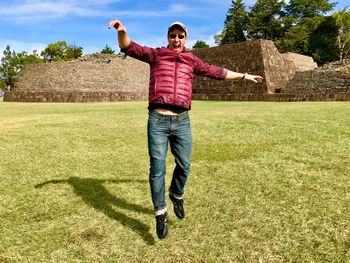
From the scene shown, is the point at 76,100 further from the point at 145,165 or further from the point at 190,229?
the point at 190,229

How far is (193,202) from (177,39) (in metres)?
1.98

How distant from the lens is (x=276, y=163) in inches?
216

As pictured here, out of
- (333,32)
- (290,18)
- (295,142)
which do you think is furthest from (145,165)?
(333,32)

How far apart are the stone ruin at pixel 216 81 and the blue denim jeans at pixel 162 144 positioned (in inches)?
Result: 713

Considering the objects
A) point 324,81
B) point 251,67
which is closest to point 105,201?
point 324,81

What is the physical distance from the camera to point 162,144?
3096 mm

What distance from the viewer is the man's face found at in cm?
323

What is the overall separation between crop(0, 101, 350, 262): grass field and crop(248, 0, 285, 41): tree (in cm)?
4414

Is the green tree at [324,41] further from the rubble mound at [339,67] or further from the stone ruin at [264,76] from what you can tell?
the rubble mound at [339,67]

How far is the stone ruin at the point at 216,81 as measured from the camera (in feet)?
80.1

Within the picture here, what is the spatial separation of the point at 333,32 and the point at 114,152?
166 ft

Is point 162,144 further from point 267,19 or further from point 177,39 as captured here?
point 267,19

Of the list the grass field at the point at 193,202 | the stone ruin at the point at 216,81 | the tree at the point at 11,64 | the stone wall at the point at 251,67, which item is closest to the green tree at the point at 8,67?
the tree at the point at 11,64

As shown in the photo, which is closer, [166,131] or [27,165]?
[166,131]
